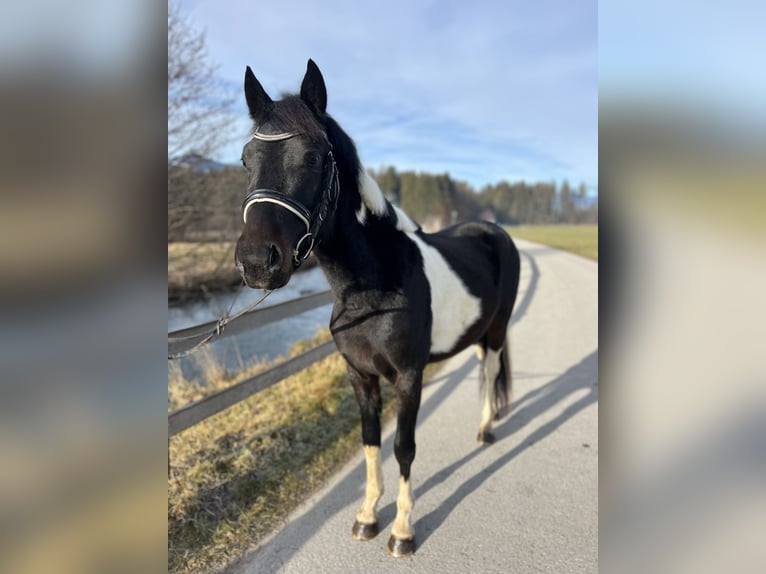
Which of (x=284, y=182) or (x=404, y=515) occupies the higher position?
(x=284, y=182)

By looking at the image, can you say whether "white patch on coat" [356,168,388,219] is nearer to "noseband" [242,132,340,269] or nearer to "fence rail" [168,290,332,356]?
"noseband" [242,132,340,269]

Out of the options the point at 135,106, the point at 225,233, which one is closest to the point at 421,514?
the point at 135,106

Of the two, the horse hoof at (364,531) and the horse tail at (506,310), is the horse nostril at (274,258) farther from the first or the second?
the horse tail at (506,310)

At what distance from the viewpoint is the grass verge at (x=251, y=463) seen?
7.30 ft

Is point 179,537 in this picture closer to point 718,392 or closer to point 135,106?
point 135,106

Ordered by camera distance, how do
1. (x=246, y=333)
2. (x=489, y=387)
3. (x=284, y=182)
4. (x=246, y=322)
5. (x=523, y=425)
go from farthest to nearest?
(x=246, y=333) → (x=523, y=425) → (x=489, y=387) → (x=246, y=322) → (x=284, y=182)

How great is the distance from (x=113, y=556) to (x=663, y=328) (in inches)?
40.8

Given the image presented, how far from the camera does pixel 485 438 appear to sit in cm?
329

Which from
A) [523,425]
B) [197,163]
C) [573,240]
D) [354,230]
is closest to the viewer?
[354,230]

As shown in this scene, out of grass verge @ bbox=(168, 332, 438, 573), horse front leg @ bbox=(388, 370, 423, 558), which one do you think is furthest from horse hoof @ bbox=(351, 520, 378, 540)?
grass verge @ bbox=(168, 332, 438, 573)

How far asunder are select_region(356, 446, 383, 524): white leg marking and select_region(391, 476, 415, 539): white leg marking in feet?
0.43

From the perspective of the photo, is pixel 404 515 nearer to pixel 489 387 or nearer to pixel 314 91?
pixel 489 387

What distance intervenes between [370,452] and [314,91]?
6.09 ft

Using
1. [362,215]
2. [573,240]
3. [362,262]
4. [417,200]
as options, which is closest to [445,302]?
[362,262]
